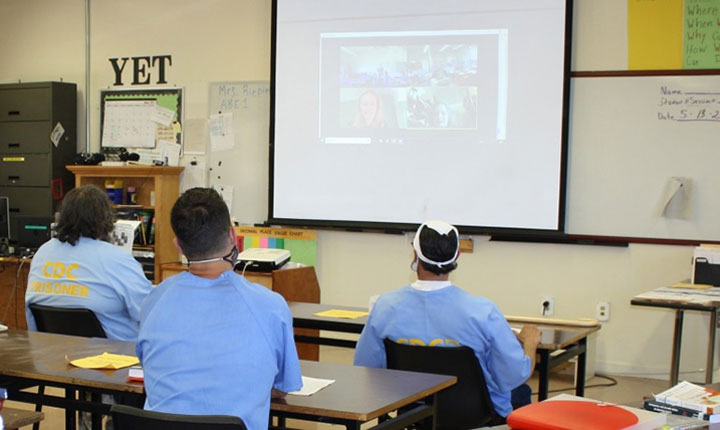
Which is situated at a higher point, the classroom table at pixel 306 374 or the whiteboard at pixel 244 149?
the whiteboard at pixel 244 149

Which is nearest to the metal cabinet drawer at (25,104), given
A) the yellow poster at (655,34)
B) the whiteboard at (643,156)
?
the whiteboard at (643,156)

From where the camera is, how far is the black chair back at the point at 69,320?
338 cm

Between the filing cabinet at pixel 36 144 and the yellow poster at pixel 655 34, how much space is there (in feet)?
15.2

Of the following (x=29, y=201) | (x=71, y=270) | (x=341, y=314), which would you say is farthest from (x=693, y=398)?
(x=29, y=201)

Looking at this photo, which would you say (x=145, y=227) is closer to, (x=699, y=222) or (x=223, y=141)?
(x=223, y=141)

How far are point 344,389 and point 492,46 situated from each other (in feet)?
12.4

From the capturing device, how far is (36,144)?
705 centimetres

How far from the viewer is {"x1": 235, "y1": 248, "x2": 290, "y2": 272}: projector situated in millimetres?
4895

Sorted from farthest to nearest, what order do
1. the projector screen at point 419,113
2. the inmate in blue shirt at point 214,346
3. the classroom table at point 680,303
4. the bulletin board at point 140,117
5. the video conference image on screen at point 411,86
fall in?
1. the bulletin board at point 140,117
2. the video conference image on screen at point 411,86
3. the projector screen at point 419,113
4. the classroom table at point 680,303
5. the inmate in blue shirt at point 214,346

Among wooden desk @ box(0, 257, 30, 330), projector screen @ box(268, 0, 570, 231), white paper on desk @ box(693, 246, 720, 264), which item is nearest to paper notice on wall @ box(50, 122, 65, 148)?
wooden desk @ box(0, 257, 30, 330)

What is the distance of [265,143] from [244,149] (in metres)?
0.21

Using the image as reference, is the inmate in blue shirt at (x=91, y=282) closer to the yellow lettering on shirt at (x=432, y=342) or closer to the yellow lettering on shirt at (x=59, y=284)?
the yellow lettering on shirt at (x=59, y=284)

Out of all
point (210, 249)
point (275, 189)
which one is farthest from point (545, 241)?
point (210, 249)

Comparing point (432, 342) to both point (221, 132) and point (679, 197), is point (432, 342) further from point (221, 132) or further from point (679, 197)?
point (221, 132)
